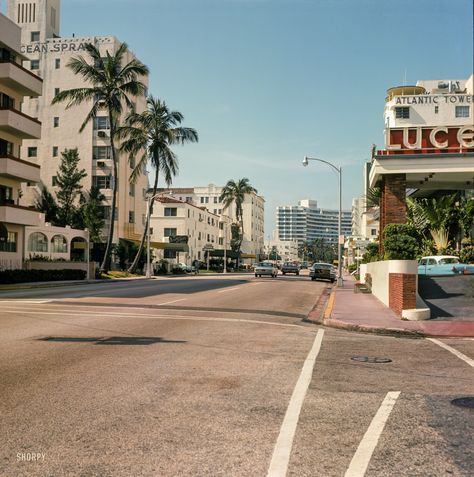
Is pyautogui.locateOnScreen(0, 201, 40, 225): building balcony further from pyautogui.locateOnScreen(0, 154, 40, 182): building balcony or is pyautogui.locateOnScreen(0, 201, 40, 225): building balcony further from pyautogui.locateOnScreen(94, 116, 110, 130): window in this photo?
pyautogui.locateOnScreen(94, 116, 110, 130): window

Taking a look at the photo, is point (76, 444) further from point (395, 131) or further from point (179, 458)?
point (395, 131)

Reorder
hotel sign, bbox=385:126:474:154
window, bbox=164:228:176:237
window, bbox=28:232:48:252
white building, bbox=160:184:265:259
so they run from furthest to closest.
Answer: white building, bbox=160:184:265:259
window, bbox=164:228:176:237
window, bbox=28:232:48:252
hotel sign, bbox=385:126:474:154

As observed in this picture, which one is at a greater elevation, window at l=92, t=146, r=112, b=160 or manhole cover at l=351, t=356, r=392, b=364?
window at l=92, t=146, r=112, b=160

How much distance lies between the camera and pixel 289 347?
10000 millimetres

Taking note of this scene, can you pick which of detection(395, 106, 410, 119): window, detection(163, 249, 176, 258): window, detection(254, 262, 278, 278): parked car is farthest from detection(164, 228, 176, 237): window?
detection(254, 262, 278, 278): parked car

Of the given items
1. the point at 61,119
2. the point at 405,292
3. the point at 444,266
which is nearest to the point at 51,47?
the point at 61,119

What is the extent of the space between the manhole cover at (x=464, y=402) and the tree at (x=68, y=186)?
60.3 m

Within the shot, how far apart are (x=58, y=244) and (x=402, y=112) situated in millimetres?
54006

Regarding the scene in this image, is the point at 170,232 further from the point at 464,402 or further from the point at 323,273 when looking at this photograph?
the point at 464,402

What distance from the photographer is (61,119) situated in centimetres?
7100

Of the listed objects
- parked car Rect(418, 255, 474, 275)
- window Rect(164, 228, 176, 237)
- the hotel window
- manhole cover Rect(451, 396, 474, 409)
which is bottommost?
manhole cover Rect(451, 396, 474, 409)

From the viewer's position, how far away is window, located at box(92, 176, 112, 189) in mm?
68688

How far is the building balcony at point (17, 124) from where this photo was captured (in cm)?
3784

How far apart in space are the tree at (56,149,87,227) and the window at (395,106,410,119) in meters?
44.7
